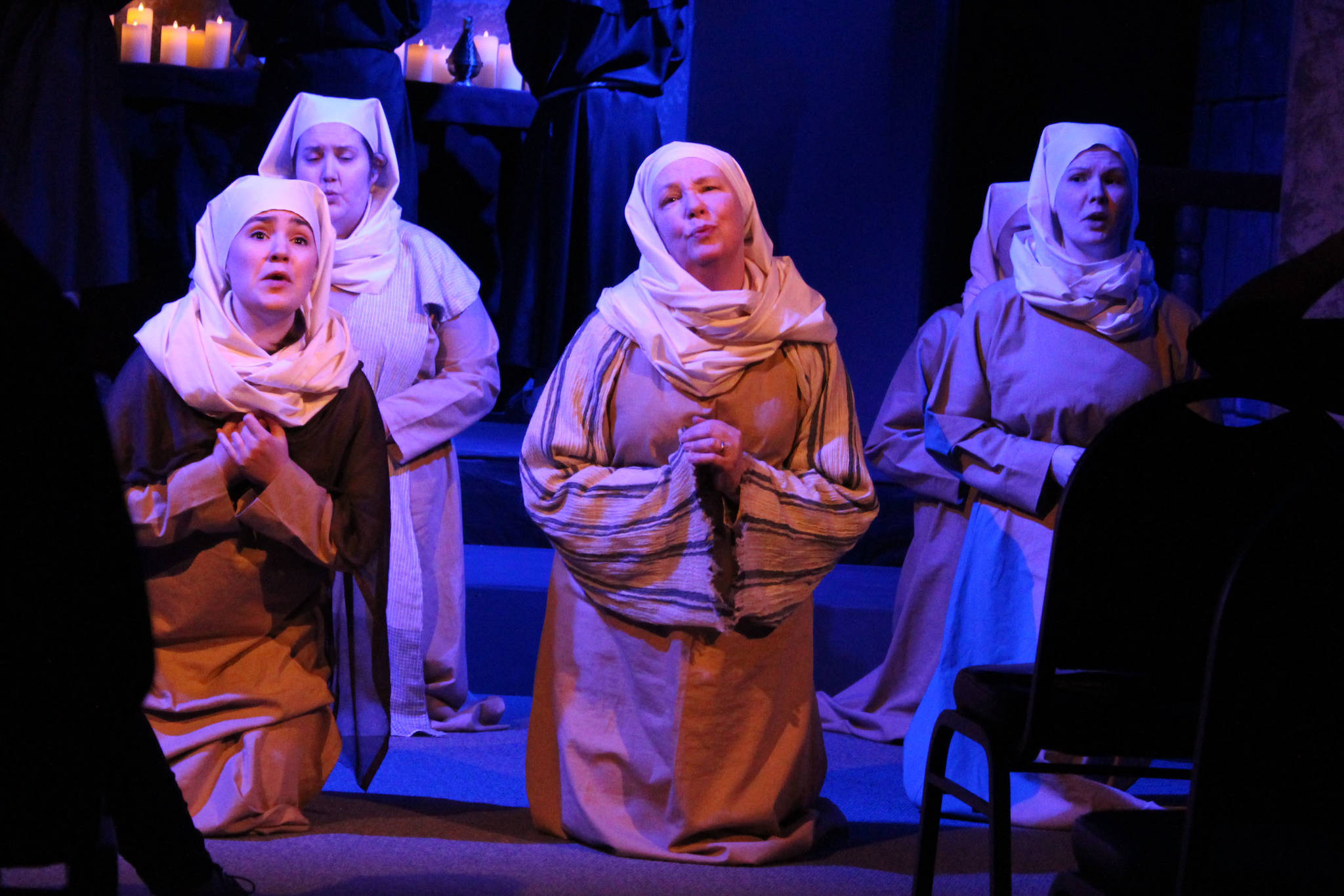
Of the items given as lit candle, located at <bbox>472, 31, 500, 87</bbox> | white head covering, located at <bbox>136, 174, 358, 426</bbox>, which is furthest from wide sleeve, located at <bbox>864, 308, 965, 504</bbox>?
lit candle, located at <bbox>472, 31, 500, 87</bbox>

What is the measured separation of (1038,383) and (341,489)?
1753 mm

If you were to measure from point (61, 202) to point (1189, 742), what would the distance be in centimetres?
414

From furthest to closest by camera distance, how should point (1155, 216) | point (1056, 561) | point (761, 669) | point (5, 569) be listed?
1. point (1155, 216)
2. point (761, 669)
3. point (1056, 561)
4. point (5, 569)

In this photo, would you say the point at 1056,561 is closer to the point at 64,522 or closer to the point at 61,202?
the point at 64,522

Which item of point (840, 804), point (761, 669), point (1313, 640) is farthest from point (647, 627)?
point (1313, 640)

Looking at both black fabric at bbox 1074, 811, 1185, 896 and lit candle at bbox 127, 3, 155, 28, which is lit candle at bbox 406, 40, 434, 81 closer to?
lit candle at bbox 127, 3, 155, 28

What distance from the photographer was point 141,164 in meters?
6.04

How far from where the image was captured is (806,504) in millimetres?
3055

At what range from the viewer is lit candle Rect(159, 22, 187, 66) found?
20.4 ft

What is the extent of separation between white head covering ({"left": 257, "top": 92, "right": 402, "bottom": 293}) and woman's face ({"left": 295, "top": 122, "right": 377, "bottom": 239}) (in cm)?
3

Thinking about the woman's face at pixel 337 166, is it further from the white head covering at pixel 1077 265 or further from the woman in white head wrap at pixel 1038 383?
the white head covering at pixel 1077 265

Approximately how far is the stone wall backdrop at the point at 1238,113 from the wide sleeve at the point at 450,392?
3.49 meters

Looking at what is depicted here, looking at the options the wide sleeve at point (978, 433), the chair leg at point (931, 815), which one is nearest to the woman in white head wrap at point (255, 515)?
the chair leg at point (931, 815)

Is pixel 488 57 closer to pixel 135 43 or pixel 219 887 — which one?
pixel 135 43
